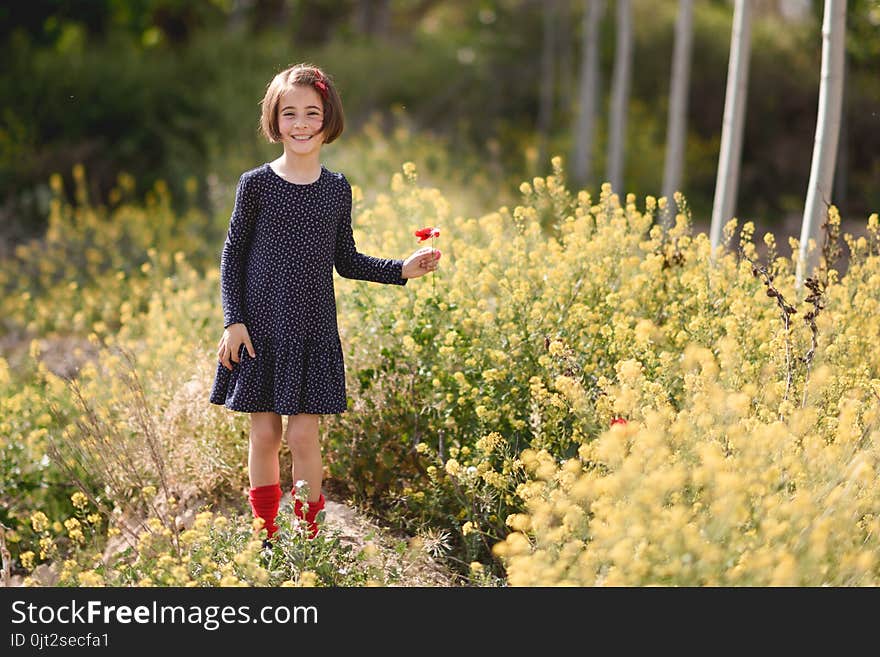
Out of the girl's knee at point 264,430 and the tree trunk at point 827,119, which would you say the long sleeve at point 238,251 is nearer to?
the girl's knee at point 264,430

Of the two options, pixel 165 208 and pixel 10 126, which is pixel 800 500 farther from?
pixel 10 126

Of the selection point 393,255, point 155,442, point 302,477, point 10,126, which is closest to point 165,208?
point 10,126

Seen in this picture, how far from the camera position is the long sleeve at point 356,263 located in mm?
3477

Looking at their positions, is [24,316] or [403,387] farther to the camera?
[24,316]

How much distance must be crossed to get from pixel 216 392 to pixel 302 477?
0.38 meters

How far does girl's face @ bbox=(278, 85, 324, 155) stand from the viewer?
10.7 feet

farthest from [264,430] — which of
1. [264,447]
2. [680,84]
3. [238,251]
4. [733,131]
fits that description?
[680,84]

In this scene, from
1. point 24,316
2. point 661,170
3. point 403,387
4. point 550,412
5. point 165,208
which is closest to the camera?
point 550,412

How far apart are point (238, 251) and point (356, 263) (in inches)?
15.5

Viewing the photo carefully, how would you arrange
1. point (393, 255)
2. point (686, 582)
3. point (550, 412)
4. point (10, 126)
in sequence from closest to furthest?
1. point (686, 582)
2. point (550, 412)
3. point (393, 255)
4. point (10, 126)

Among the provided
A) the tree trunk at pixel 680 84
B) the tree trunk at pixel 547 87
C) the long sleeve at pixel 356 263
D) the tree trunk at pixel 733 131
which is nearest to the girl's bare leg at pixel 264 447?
the long sleeve at pixel 356 263

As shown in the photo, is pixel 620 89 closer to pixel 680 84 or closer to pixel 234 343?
pixel 680 84

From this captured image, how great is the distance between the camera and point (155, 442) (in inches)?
149
